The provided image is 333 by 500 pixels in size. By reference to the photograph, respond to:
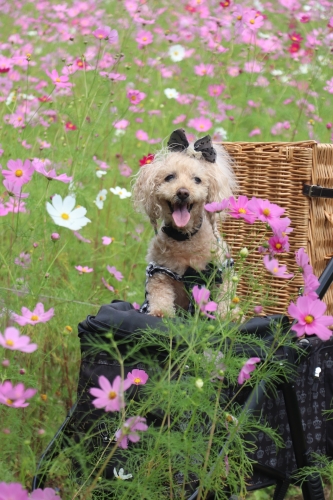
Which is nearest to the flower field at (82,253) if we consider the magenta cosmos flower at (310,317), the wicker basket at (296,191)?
the magenta cosmos flower at (310,317)

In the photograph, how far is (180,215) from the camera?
2029mm

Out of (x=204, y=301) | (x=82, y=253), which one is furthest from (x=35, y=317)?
(x=82, y=253)

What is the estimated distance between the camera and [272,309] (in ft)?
7.25

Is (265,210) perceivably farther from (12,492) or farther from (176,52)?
(176,52)

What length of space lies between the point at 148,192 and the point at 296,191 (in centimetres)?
43

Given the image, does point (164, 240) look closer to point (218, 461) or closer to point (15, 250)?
point (15, 250)

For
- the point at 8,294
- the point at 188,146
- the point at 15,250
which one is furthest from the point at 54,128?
the point at 8,294

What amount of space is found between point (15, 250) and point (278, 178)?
928 millimetres

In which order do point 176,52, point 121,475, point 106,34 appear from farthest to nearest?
point 176,52
point 106,34
point 121,475

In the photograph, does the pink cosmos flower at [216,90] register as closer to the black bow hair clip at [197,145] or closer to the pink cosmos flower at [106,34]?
the pink cosmos flower at [106,34]

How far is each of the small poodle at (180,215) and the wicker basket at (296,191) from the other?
132 mm

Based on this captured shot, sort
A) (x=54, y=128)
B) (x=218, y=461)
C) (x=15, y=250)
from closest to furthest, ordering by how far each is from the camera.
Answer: (x=218, y=461) < (x=15, y=250) < (x=54, y=128)

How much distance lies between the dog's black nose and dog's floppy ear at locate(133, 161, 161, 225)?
12cm

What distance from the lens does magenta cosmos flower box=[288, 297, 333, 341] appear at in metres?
1.35
